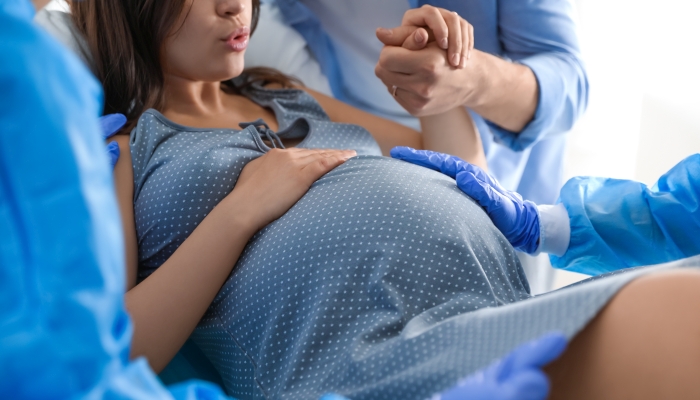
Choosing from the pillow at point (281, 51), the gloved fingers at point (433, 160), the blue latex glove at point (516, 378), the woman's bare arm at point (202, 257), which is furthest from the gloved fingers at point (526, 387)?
the pillow at point (281, 51)

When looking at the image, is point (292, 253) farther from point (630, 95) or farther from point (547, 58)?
point (630, 95)

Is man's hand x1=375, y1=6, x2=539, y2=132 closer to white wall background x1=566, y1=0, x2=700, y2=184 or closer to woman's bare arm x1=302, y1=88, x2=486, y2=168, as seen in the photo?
woman's bare arm x1=302, y1=88, x2=486, y2=168

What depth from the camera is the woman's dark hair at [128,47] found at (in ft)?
3.20

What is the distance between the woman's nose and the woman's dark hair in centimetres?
6

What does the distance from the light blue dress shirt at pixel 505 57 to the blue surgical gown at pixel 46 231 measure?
92cm

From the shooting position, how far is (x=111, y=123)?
0.95m

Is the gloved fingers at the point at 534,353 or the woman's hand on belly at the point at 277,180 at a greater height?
the gloved fingers at the point at 534,353

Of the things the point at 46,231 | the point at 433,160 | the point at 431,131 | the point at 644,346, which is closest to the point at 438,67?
the point at 433,160

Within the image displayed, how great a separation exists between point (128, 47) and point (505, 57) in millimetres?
743

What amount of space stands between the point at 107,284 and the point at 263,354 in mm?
343

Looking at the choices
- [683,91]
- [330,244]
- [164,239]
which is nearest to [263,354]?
[330,244]

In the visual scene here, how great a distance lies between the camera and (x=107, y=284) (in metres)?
0.40

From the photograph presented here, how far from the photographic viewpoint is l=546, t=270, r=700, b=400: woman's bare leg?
1.57 feet

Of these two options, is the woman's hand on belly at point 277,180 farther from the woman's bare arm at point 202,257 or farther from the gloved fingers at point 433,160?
the gloved fingers at point 433,160
